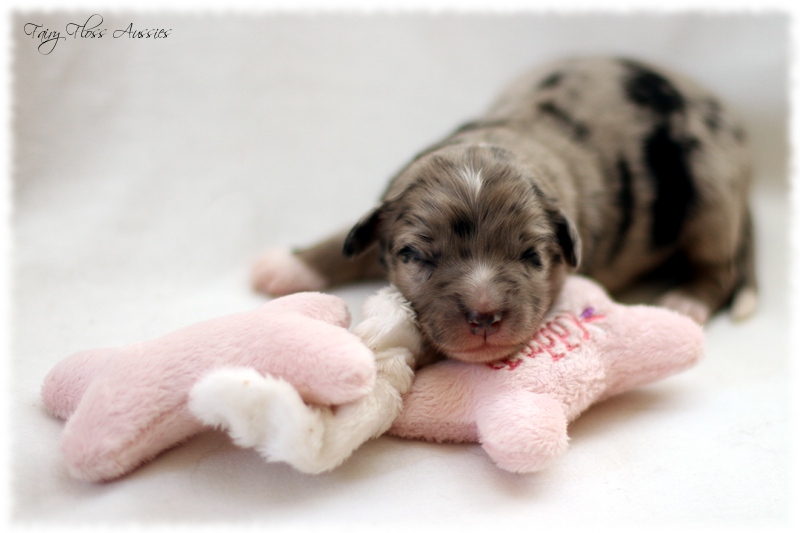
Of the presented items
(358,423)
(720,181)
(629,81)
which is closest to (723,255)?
(720,181)

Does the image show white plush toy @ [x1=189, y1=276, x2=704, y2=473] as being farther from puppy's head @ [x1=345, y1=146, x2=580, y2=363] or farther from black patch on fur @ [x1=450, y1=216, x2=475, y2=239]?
black patch on fur @ [x1=450, y1=216, x2=475, y2=239]

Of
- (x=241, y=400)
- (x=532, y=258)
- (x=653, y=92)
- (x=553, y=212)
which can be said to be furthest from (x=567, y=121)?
(x=241, y=400)

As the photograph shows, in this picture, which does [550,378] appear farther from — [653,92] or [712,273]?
[653,92]

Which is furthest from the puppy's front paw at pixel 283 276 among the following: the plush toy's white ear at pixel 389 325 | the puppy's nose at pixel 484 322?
the puppy's nose at pixel 484 322

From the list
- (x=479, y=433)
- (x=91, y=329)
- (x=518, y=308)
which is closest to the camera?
(x=479, y=433)

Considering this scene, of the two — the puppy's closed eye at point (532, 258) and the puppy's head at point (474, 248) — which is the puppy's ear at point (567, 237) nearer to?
the puppy's head at point (474, 248)

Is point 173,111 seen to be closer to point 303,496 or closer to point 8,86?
point 8,86
